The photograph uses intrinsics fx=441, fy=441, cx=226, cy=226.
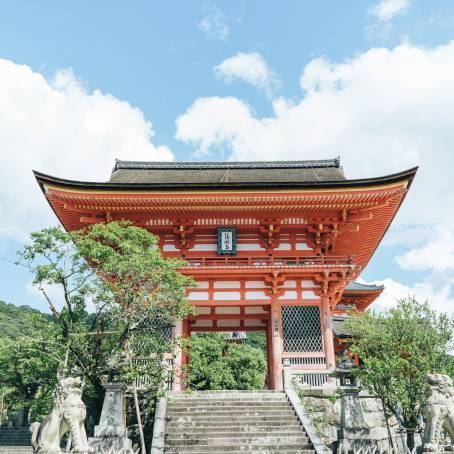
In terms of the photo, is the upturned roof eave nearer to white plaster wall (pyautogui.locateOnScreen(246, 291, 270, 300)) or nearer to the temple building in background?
the temple building in background

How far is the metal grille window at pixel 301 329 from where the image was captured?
52.5 ft

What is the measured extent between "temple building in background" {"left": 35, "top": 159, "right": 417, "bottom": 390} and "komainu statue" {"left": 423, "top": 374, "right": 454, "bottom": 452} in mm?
6716

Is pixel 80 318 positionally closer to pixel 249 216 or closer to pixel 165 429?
pixel 165 429

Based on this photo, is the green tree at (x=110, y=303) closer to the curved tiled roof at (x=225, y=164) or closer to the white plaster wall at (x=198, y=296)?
the white plaster wall at (x=198, y=296)

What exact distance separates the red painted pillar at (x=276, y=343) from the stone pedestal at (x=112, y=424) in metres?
5.93

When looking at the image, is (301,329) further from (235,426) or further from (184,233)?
(184,233)

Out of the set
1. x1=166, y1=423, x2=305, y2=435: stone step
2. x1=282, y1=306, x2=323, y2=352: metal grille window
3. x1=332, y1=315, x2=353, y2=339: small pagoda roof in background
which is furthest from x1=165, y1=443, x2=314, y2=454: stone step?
x1=332, y1=315, x2=353, y2=339: small pagoda roof in background

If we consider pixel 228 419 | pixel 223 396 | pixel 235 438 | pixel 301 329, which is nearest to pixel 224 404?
pixel 223 396

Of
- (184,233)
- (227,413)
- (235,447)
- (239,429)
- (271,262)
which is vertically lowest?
(235,447)

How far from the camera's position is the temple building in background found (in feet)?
53.2

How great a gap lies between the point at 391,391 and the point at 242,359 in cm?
2033

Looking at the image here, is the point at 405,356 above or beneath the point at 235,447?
above

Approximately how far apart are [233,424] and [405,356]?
5.01 m

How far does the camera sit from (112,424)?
36.2ft
